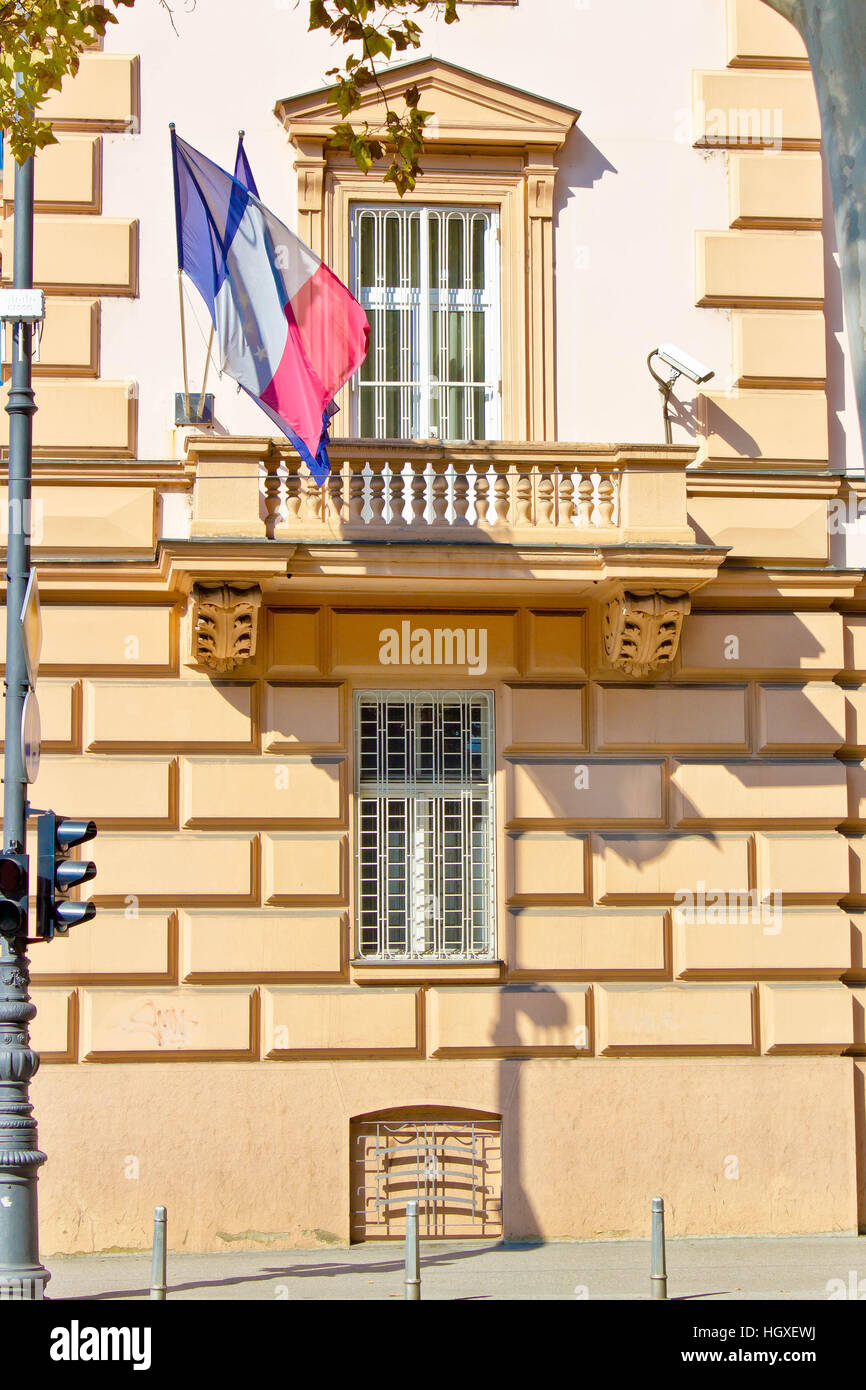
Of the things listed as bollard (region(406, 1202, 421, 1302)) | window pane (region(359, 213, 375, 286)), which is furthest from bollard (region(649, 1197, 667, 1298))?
window pane (region(359, 213, 375, 286))

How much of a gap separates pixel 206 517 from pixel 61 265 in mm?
2937

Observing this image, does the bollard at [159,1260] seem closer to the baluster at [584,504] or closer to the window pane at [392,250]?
the baluster at [584,504]

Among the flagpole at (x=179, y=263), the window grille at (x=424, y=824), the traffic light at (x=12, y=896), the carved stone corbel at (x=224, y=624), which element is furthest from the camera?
the window grille at (x=424, y=824)

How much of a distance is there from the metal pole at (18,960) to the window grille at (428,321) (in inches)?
163

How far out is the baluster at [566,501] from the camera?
15844 millimetres

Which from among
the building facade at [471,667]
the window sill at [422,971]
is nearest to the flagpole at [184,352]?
the building facade at [471,667]

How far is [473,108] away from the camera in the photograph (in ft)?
55.1

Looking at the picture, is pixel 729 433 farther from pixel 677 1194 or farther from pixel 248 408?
pixel 677 1194

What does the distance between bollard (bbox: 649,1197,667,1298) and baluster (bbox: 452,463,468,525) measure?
6.02 metres

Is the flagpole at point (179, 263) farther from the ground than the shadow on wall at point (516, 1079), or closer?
farther from the ground

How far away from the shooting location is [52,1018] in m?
15.6

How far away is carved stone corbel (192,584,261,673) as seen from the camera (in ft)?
50.5

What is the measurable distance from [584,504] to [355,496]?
195 cm

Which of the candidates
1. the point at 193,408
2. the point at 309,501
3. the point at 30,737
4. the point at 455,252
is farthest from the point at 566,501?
the point at 30,737
